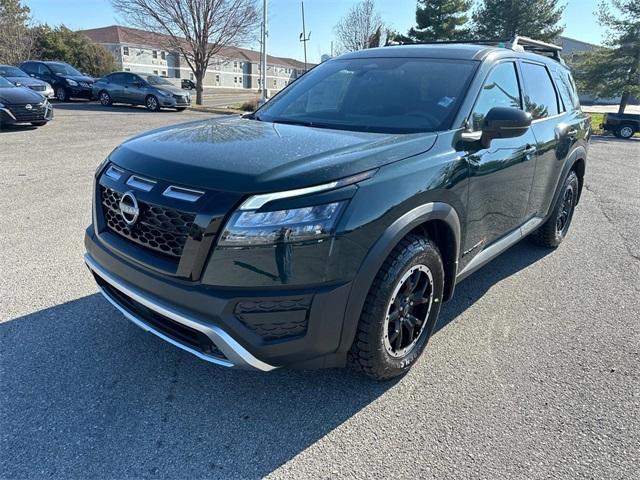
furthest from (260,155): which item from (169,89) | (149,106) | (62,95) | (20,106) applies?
(62,95)

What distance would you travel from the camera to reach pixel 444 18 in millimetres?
30656

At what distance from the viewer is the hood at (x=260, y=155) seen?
6.62 feet

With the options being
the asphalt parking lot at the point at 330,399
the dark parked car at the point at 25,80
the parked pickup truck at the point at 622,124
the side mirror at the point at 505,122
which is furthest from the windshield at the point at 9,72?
the parked pickup truck at the point at 622,124

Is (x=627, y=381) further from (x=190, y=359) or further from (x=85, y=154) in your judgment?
(x=85, y=154)

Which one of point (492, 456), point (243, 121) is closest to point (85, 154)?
point (243, 121)

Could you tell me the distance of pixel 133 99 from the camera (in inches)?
767

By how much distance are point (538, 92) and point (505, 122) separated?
1654 mm

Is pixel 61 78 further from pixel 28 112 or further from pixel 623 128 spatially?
pixel 623 128

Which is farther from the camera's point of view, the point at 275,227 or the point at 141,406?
the point at 141,406

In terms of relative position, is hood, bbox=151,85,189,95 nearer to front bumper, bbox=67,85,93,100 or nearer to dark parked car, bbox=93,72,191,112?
dark parked car, bbox=93,72,191,112

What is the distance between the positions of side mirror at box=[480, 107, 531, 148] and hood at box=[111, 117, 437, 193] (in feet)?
1.33

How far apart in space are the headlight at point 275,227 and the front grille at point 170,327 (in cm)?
48

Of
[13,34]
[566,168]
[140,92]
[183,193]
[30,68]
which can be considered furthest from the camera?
[13,34]

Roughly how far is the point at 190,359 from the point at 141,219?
99cm
